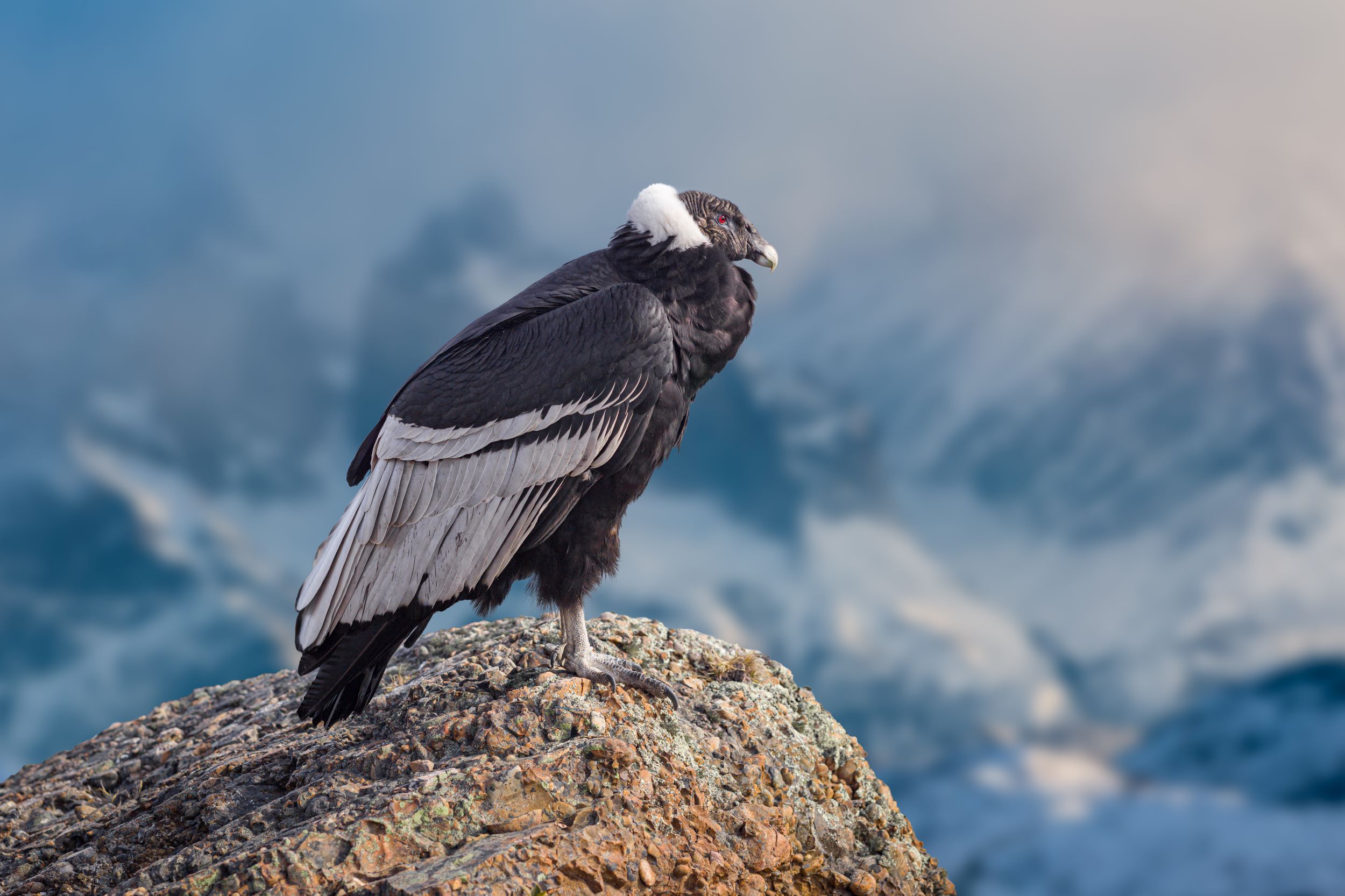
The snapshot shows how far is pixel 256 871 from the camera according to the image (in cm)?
465

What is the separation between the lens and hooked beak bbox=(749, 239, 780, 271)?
7.36 meters

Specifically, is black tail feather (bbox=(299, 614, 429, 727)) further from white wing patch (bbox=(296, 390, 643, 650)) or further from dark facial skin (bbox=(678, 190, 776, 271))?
dark facial skin (bbox=(678, 190, 776, 271))

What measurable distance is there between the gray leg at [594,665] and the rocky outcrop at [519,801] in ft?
0.24

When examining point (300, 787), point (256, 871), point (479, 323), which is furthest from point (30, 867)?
point (479, 323)

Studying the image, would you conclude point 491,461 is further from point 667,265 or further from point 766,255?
point 766,255

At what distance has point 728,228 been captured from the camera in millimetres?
7254

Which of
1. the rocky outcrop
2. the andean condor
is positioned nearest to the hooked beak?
the andean condor

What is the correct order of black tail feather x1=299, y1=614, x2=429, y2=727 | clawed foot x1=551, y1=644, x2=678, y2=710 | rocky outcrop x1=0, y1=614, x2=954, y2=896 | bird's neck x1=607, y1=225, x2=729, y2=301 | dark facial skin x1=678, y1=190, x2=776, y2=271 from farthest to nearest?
1. dark facial skin x1=678, y1=190, x2=776, y2=271
2. bird's neck x1=607, y1=225, x2=729, y2=301
3. clawed foot x1=551, y1=644, x2=678, y2=710
4. black tail feather x1=299, y1=614, x2=429, y2=727
5. rocky outcrop x1=0, y1=614, x2=954, y2=896

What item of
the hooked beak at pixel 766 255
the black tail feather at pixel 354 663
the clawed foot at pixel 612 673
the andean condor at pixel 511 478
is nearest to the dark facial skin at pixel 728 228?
the hooked beak at pixel 766 255

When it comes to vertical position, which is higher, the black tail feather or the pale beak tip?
the pale beak tip

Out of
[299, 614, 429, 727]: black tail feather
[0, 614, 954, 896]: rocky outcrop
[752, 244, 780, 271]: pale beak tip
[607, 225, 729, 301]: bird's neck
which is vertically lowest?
[0, 614, 954, 896]: rocky outcrop

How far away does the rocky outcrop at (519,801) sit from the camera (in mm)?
4770

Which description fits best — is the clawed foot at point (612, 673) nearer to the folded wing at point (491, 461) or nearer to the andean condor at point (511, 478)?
the andean condor at point (511, 478)

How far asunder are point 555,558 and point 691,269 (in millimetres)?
2007
